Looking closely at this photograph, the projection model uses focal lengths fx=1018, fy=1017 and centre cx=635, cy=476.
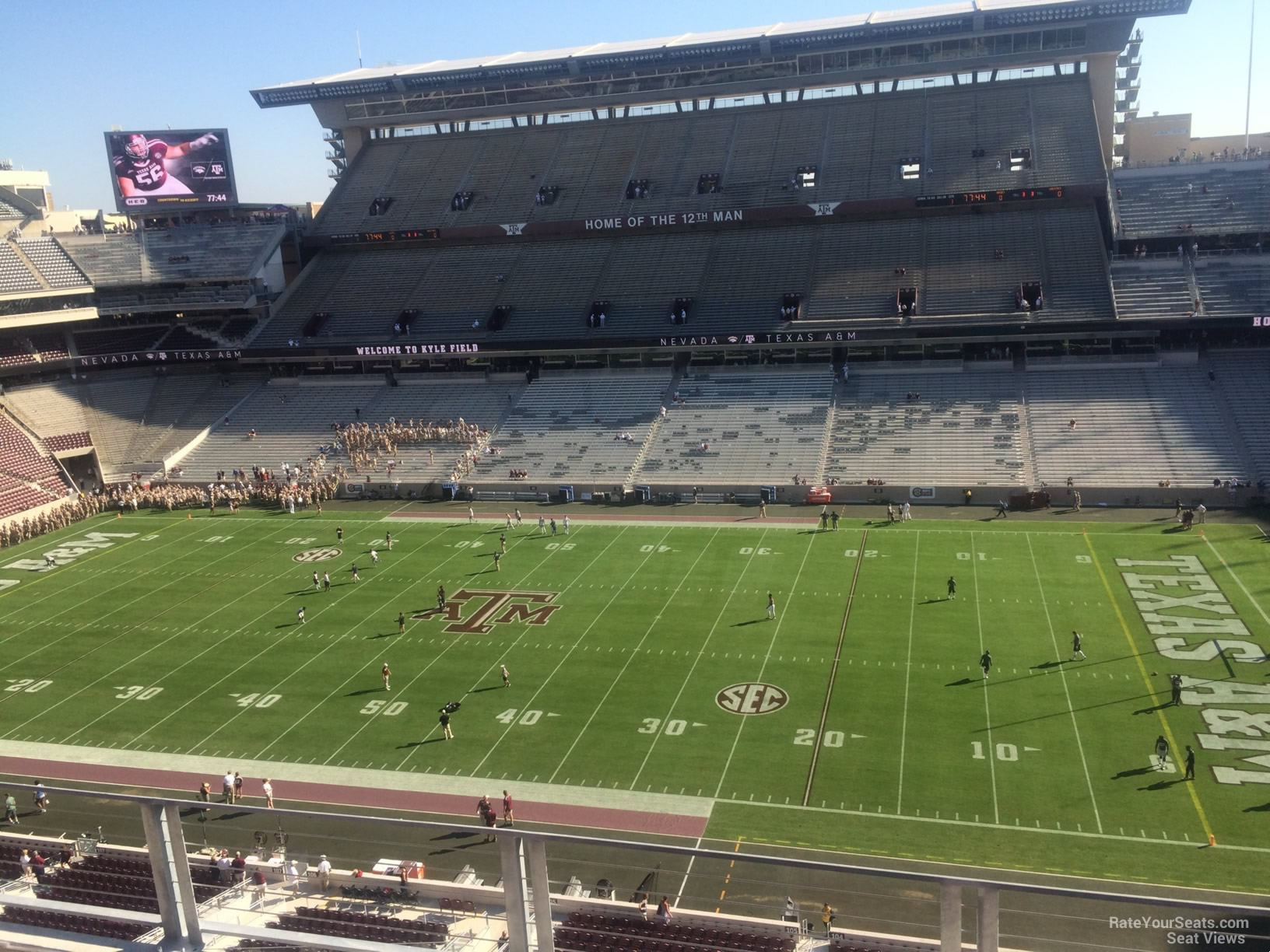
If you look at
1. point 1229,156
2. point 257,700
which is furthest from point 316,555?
point 1229,156

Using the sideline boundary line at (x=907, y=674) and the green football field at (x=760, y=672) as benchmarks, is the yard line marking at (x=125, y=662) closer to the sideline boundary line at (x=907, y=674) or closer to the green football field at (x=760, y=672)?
the green football field at (x=760, y=672)

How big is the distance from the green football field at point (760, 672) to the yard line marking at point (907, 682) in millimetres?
80

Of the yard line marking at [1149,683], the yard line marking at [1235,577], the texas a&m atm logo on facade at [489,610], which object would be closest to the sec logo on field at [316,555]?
the texas a&m atm logo on facade at [489,610]

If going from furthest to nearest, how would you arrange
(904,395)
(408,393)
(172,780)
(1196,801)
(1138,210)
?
1. (408,393)
2. (1138,210)
3. (904,395)
4. (172,780)
5. (1196,801)

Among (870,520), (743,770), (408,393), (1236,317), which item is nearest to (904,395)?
(870,520)

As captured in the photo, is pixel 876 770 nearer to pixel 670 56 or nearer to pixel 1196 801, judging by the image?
pixel 1196 801

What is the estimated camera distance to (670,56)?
69875 millimetres

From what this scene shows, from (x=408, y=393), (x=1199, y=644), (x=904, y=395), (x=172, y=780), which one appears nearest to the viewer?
(x=172, y=780)

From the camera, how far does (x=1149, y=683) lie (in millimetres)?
26500

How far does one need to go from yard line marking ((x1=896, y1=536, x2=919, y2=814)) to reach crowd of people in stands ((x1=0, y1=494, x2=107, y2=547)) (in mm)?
40993

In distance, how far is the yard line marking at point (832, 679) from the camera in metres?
23.2

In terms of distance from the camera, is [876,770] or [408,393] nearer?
[876,770]

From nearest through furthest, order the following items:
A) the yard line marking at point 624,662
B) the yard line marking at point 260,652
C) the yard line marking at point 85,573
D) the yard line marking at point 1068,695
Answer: the yard line marking at point 1068,695 → the yard line marking at point 624,662 → the yard line marking at point 260,652 → the yard line marking at point 85,573

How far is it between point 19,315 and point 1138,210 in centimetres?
6612
